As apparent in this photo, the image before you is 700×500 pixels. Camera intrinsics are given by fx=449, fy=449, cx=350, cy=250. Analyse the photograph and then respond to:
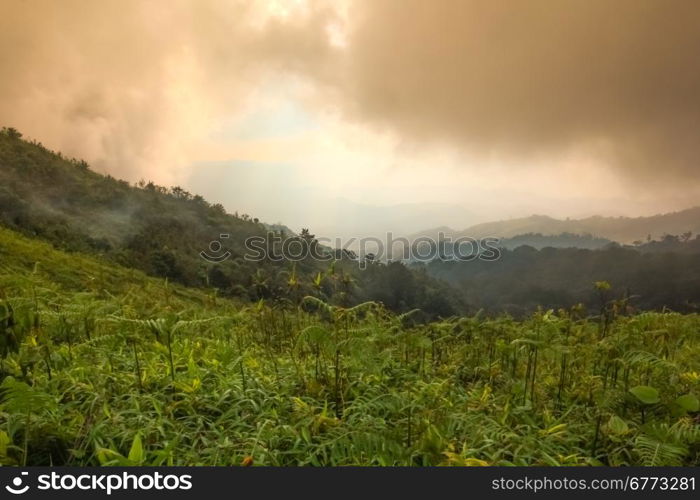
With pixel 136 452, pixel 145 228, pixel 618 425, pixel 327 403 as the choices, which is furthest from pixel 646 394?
pixel 145 228

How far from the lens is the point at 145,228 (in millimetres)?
38875

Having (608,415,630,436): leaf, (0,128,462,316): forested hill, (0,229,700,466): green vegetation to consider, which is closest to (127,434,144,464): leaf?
(0,229,700,466): green vegetation

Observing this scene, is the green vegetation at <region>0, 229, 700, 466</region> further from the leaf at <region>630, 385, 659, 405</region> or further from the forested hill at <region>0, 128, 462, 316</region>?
the forested hill at <region>0, 128, 462, 316</region>

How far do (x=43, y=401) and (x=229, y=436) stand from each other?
3.86ft

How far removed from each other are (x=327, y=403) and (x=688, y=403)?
2830 mm

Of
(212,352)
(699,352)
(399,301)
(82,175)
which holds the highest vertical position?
(82,175)

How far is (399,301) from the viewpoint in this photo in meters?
46.8

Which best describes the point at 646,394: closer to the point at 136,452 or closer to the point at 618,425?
the point at 618,425

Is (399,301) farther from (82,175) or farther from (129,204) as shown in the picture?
(82,175)

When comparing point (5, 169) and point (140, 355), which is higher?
point (5, 169)

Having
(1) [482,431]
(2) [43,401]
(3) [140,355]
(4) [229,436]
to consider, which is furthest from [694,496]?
(3) [140,355]

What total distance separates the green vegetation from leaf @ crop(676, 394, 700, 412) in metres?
0.01

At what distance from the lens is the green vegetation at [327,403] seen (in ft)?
9.43

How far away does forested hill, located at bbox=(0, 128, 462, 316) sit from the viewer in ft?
96.9
